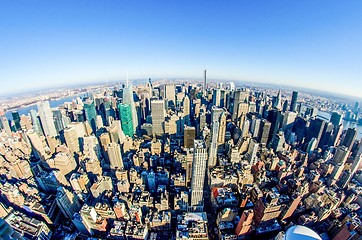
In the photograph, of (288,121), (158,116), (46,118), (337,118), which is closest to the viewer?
(158,116)

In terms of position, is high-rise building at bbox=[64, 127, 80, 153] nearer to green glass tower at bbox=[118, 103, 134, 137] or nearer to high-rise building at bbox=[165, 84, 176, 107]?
green glass tower at bbox=[118, 103, 134, 137]

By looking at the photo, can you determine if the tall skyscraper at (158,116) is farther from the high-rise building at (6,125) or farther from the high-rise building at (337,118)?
the high-rise building at (337,118)

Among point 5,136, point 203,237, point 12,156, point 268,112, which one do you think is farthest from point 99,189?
point 268,112

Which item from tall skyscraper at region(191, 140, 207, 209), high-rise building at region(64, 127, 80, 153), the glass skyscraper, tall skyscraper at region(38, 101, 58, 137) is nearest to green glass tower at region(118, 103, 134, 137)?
→ the glass skyscraper

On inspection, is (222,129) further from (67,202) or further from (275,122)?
(67,202)

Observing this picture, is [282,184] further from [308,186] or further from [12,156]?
[12,156]

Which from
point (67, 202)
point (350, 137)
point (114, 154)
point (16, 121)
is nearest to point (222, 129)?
point (114, 154)
